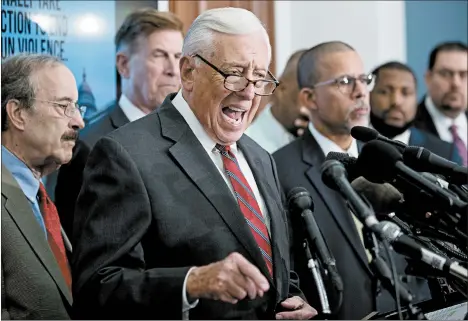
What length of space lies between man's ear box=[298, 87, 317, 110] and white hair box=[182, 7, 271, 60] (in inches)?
57.3

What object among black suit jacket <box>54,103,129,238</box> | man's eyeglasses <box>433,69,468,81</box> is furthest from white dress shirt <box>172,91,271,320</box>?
man's eyeglasses <box>433,69,468,81</box>

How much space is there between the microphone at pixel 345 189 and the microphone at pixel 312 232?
129mm

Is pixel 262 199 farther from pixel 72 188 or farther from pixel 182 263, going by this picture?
pixel 72 188

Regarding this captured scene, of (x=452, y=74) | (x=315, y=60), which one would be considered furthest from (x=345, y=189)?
(x=452, y=74)

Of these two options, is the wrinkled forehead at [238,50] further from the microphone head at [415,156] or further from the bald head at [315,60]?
the bald head at [315,60]

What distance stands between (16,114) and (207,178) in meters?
0.98

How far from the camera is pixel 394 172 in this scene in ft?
6.84

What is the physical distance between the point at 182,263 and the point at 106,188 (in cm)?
27

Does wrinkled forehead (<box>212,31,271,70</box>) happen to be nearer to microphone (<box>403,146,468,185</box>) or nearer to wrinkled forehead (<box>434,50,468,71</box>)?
microphone (<box>403,146,468,185</box>)

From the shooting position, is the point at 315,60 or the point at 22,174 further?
Answer: the point at 315,60

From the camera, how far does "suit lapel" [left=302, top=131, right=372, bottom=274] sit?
3566mm

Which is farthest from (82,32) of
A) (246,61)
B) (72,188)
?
(246,61)

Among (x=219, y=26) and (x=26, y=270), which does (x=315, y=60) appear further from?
(x=26, y=270)

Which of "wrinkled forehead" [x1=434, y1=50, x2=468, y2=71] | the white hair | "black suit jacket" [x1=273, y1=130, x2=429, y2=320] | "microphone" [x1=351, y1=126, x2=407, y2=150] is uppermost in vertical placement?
the white hair
